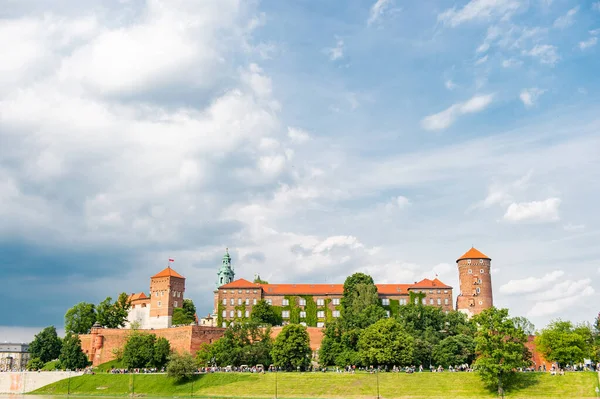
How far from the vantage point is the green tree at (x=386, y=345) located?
62.3m

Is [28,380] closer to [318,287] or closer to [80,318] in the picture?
[80,318]

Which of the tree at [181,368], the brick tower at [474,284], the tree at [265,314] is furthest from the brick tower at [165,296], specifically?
the brick tower at [474,284]

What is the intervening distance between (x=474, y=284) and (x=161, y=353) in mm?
45881

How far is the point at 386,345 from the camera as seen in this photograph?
63.0 m

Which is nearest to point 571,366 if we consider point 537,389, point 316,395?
point 537,389

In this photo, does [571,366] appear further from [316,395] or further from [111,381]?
[111,381]

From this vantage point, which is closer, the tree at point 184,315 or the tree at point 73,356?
the tree at point 73,356

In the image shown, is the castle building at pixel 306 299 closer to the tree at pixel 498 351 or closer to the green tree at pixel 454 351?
the green tree at pixel 454 351

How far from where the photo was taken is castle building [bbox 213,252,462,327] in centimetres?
9100

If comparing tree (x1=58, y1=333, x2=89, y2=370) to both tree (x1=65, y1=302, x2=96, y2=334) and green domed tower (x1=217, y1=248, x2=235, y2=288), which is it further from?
green domed tower (x1=217, y1=248, x2=235, y2=288)

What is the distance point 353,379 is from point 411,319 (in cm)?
1687

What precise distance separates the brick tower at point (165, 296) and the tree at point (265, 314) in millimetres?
13083

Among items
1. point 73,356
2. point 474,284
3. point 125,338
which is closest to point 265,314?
point 125,338

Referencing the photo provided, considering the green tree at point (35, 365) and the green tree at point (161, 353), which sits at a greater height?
the green tree at point (161, 353)
